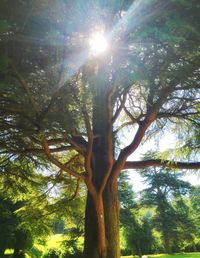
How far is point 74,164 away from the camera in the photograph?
8.95m

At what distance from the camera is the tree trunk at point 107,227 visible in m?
6.64

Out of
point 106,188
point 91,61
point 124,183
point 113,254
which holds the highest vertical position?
point 124,183

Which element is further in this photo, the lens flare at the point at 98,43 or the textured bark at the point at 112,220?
the textured bark at the point at 112,220

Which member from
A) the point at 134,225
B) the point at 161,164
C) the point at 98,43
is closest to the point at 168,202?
the point at 134,225

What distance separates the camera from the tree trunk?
6637mm

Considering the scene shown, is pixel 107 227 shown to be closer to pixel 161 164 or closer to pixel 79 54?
pixel 161 164

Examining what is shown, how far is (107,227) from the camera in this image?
684 centimetres

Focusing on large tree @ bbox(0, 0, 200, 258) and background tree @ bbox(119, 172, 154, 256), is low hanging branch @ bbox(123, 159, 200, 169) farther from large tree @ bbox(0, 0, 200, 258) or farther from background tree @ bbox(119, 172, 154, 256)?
background tree @ bbox(119, 172, 154, 256)

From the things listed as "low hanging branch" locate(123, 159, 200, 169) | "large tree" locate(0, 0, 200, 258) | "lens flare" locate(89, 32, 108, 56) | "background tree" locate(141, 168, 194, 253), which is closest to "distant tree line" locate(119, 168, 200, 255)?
"background tree" locate(141, 168, 194, 253)

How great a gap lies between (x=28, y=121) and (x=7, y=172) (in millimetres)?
3423

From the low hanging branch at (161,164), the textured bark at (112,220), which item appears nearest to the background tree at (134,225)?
the low hanging branch at (161,164)

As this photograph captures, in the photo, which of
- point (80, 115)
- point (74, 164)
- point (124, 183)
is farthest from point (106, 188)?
point (124, 183)

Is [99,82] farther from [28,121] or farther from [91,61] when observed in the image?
[28,121]

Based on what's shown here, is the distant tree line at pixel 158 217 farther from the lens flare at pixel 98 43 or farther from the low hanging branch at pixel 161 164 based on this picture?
the lens flare at pixel 98 43
